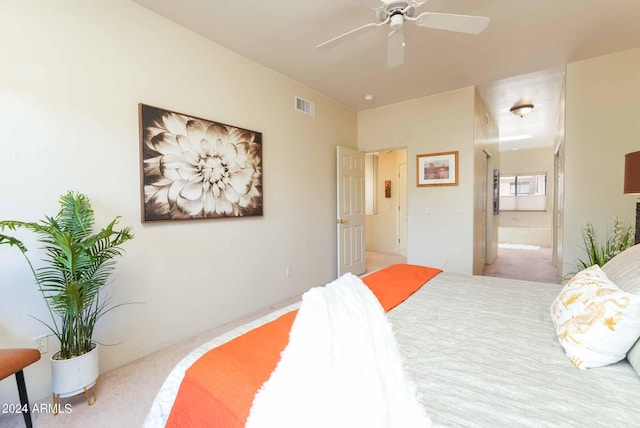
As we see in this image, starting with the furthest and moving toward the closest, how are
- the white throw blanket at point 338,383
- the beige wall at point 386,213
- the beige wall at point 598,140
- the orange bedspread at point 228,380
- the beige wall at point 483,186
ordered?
1. the beige wall at point 386,213
2. the beige wall at point 483,186
3. the beige wall at point 598,140
4. the orange bedspread at point 228,380
5. the white throw blanket at point 338,383

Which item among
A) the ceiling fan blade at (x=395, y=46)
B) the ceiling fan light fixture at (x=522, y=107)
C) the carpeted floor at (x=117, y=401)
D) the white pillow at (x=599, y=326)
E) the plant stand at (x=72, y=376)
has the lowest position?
the carpeted floor at (x=117, y=401)

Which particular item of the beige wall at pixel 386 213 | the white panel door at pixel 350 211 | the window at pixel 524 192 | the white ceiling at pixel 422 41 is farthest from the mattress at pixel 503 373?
the window at pixel 524 192

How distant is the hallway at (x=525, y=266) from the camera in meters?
4.32

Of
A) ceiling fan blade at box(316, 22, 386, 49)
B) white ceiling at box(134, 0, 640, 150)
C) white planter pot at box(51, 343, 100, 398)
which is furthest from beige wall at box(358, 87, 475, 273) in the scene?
white planter pot at box(51, 343, 100, 398)

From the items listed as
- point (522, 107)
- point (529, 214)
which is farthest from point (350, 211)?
point (529, 214)

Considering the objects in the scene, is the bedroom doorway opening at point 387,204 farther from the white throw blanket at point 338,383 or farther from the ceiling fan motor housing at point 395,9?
the white throw blanket at point 338,383

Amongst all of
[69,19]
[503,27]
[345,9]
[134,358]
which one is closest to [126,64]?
[69,19]

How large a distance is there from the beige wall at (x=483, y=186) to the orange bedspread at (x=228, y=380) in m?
3.56

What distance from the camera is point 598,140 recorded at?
9.80 feet

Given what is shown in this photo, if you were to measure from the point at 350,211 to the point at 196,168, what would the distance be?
2.47 meters

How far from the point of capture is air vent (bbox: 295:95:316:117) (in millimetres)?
3539

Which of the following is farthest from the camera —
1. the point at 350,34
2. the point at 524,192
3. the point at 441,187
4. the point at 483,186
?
the point at 524,192

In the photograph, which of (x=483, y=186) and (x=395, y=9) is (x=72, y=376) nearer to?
(x=395, y=9)

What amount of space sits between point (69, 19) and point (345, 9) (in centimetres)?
184
